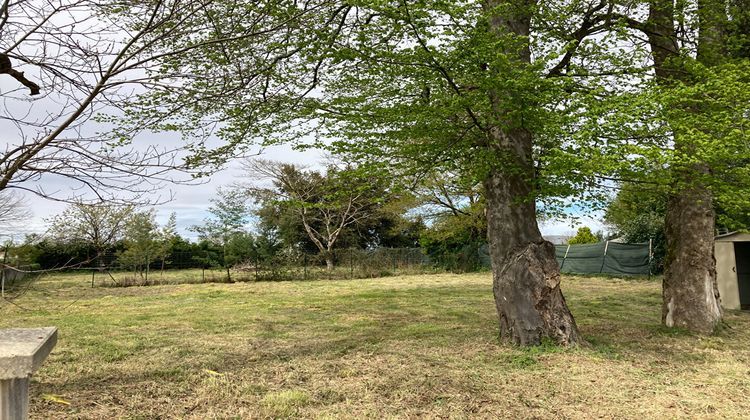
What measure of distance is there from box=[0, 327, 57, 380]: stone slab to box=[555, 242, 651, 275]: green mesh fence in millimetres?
17187

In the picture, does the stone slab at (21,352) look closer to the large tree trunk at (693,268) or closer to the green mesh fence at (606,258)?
the large tree trunk at (693,268)

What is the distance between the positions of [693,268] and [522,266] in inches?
117

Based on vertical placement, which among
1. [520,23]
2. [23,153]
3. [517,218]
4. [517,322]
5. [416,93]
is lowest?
[517,322]

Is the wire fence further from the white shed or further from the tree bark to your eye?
the white shed

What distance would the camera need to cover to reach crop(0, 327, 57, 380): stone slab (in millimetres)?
2383

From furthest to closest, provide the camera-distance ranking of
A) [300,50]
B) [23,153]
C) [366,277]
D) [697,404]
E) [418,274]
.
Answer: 1. [418,274]
2. [366,277]
3. [300,50]
4. [697,404]
5. [23,153]

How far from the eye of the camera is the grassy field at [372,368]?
4059 millimetres

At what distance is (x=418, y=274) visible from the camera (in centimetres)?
2320

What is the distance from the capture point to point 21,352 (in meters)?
2.44

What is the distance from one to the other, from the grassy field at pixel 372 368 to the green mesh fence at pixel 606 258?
9.07 m

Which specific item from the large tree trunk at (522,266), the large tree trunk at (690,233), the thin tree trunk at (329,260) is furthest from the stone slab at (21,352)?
the thin tree trunk at (329,260)

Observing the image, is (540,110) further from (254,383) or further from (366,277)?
(366,277)

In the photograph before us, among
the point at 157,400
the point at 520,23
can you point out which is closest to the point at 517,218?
the point at 520,23

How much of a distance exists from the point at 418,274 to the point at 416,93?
56.8 feet
